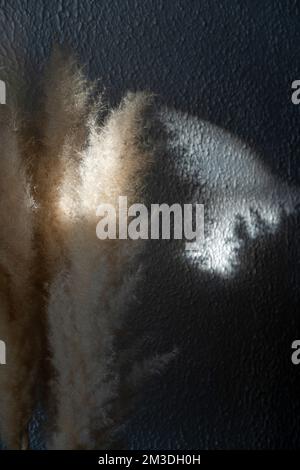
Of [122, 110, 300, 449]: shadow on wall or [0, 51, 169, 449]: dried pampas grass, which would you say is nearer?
[0, 51, 169, 449]: dried pampas grass

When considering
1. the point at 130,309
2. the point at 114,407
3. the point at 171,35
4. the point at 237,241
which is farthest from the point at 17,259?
the point at 171,35

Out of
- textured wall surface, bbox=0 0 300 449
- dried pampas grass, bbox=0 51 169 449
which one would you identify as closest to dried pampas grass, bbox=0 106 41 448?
dried pampas grass, bbox=0 51 169 449

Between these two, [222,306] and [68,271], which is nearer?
[68,271]

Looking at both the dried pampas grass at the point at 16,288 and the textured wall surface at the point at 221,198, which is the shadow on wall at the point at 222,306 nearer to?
the textured wall surface at the point at 221,198

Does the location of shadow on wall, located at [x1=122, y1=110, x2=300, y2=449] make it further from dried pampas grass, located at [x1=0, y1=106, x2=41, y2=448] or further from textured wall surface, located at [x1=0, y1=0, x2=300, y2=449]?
dried pampas grass, located at [x1=0, y1=106, x2=41, y2=448]

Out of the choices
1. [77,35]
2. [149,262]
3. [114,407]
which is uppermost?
[77,35]

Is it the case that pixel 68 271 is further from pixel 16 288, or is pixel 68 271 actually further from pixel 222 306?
pixel 222 306

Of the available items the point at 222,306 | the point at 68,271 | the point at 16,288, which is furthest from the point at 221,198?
the point at 16,288
